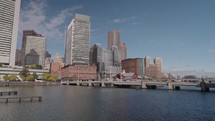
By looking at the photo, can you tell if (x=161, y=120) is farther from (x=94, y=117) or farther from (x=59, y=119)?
(x=59, y=119)

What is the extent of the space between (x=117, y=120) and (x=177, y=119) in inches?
675

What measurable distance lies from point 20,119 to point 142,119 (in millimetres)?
31687

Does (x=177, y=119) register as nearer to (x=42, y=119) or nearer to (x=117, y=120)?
(x=117, y=120)

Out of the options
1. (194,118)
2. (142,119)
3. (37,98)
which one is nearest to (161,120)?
(142,119)

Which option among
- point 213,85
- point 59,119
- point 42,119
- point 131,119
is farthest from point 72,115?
point 213,85

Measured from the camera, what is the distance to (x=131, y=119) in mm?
50312

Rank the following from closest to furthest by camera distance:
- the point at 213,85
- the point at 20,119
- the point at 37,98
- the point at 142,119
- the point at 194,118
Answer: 1. the point at 20,119
2. the point at 142,119
3. the point at 194,118
4. the point at 37,98
5. the point at 213,85

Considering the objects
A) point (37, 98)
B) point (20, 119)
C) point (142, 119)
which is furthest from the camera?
point (37, 98)

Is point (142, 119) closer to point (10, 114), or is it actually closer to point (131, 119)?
point (131, 119)

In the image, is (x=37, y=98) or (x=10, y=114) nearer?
(x=10, y=114)

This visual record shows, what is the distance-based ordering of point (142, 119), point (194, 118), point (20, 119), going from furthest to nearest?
point (194, 118)
point (142, 119)
point (20, 119)

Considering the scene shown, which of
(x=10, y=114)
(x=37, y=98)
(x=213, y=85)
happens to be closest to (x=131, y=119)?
(x=10, y=114)

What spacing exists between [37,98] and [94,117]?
47107mm

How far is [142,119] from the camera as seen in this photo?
166ft
